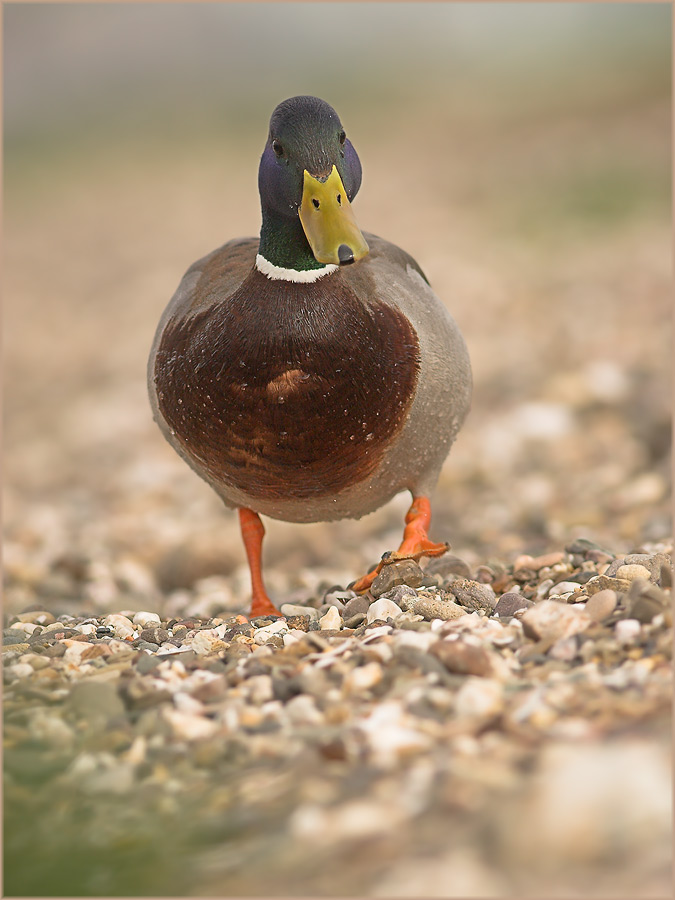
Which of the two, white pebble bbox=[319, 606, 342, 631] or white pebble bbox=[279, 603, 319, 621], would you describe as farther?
white pebble bbox=[279, 603, 319, 621]

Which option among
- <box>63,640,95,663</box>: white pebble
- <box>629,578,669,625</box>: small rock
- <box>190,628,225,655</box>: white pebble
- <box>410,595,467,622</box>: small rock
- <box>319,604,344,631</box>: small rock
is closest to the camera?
<box>629,578,669,625</box>: small rock

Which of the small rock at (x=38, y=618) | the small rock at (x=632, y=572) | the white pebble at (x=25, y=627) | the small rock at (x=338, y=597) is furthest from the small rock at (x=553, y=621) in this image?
the small rock at (x=38, y=618)

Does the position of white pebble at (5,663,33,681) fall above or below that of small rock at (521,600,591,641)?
above

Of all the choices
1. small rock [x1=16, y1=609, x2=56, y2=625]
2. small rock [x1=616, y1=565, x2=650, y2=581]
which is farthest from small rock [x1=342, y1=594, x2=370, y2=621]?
small rock [x1=16, y1=609, x2=56, y2=625]

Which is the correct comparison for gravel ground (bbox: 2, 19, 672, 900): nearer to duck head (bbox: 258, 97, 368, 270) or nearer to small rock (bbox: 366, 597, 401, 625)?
small rock (bbox: 366, 597, 401, 625)

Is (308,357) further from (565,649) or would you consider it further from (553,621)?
(565,649)

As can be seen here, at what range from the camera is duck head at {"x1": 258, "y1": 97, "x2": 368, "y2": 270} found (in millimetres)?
3377

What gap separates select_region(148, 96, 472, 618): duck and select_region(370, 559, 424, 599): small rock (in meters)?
0.09

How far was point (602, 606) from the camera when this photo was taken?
2945 millimetres

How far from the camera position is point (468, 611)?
3.45m

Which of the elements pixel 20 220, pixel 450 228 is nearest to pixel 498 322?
pixel 450 228

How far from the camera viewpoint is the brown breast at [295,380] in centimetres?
356

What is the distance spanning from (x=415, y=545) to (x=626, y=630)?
1531 millimetres

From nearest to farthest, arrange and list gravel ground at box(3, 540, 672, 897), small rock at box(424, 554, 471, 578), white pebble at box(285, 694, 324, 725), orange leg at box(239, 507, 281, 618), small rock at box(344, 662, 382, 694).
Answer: gravel ground at box(3, 540, 672, 897), white pebble at box(285, 694, 324, 725), small rock at box(344, 662, 382, 694), small rock at box(424, 554, 471, 578), orange leg at box(239, 507, 281, 618)
